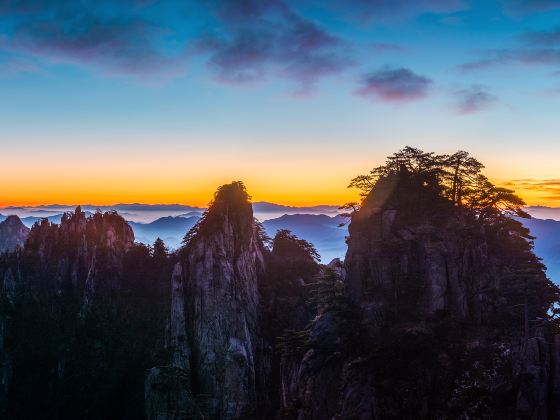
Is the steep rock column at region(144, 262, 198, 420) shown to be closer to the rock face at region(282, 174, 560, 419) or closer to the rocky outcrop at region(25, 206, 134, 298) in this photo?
the rock face at region(282, 174, 560, 419)

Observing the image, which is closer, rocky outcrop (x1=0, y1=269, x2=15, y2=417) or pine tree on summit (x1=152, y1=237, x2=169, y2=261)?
rocky outcrop (x1=0, y1=269, x2=15, y2=417)

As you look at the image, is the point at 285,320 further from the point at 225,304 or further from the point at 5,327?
the point at 5,327

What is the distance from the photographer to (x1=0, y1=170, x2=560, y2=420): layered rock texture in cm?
4416

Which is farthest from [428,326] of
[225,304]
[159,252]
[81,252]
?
[81,252]

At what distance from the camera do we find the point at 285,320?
285 feet

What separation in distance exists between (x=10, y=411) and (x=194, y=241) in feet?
202

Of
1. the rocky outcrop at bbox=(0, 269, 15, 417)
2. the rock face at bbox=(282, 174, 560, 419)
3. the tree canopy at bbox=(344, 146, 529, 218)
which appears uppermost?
the tree canopy at bbox=(344, 146, 529, 218)

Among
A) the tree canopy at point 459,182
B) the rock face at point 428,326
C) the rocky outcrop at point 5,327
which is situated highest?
the tree canopy at point 459,182

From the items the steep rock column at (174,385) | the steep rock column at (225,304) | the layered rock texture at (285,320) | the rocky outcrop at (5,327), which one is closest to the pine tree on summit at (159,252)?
the layered rock texture at (285,320)

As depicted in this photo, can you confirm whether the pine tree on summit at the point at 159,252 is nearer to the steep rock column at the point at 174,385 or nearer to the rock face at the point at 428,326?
the steep rock column at the point at 174,385

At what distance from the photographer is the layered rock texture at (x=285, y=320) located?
44.2m

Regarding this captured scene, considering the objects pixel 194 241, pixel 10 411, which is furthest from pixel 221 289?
pixel 10 411

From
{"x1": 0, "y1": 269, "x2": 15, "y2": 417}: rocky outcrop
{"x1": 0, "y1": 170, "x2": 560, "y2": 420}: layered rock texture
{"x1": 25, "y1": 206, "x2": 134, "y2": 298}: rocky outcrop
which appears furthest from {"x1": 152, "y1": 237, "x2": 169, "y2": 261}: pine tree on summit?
{"x1": 0, "y1": 269, "x2": 15, "y2": 417}: rocky outcrop

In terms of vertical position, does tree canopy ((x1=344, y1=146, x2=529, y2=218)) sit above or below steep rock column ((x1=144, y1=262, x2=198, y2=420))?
above
